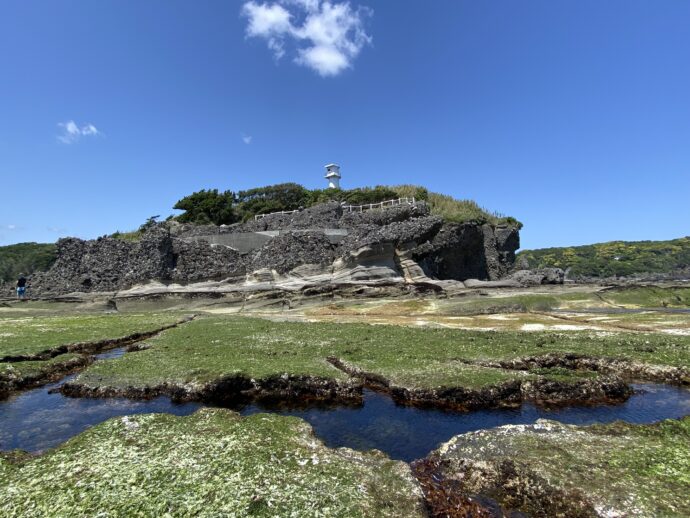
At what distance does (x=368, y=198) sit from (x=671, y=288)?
2250 inches

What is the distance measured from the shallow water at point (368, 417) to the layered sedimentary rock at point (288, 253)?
3713 cm

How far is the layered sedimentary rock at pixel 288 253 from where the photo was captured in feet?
188

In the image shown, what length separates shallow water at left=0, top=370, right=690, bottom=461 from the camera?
572 inches

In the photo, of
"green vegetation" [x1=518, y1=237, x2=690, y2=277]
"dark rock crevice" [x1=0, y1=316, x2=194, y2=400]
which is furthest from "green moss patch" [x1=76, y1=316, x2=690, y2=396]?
"green vegetation" [x1=518, y1=237, x2=690, y2=277]

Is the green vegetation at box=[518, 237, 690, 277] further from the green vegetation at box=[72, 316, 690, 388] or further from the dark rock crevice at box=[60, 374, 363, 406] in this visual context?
the dark rock crevice at box=[60, 374, 363, 406]

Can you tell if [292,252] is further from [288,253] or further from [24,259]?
[24,259]

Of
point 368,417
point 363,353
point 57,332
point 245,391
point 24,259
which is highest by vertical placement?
point 24,259

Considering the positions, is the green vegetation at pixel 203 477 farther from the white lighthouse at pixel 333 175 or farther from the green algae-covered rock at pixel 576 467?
the white lighthouse at pixel 333 175

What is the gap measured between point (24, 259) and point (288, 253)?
94898mm

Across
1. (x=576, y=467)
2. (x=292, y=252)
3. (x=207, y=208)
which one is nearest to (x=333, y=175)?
(x=207, y=208)

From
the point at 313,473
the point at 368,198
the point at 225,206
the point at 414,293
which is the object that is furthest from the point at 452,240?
the point at 313,473

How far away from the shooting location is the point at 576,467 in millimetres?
10609

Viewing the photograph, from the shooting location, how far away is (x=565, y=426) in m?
13.4

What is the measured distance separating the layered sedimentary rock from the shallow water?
37.1m
